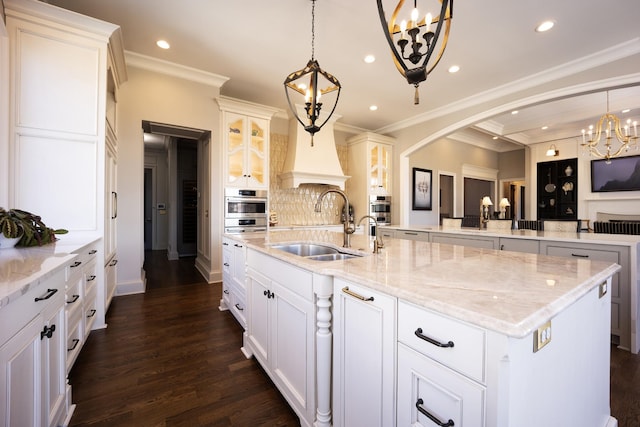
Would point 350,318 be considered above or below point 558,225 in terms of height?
below

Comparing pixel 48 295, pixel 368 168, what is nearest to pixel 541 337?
pixel 48 295

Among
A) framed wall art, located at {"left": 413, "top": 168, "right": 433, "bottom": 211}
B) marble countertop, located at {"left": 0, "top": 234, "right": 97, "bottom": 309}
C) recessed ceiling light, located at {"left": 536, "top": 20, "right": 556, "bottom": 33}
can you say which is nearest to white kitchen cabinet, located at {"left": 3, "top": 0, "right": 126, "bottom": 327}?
marble countertop, located at {"left": 0, "top": 234, "right": 97, "bottom": 309}

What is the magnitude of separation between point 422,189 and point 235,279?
5.24 metres

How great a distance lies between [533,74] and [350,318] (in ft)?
14.9

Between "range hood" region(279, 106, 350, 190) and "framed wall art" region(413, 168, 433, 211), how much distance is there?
2035 mm

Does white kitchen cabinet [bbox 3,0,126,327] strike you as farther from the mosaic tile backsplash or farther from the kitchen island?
the mosaic tile backsplash

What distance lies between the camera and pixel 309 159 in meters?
5.02

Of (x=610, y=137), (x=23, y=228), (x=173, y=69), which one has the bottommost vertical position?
(x=23, y=228)

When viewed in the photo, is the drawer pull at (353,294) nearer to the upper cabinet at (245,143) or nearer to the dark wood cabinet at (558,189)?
the upper cabinet at (245,143)

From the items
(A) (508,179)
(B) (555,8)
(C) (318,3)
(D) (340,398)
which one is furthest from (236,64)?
(A) (508,179)

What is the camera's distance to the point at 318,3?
2529mm

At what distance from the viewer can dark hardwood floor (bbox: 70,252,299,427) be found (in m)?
1.46

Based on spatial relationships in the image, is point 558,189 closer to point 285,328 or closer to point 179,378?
point 285,328

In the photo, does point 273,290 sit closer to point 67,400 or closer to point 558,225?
point 67,400
